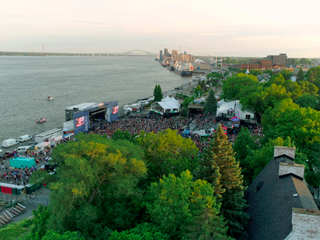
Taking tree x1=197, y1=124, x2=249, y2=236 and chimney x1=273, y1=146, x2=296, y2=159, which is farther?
chimney x1=273, y1=146, x2=296, y2=159

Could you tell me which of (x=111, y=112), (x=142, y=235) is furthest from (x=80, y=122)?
(x=142, y=235)

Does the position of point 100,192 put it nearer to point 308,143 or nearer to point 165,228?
point 165,228

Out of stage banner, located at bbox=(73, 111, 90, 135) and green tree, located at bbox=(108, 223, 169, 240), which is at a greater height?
green tree, located at bbox=(108, 223, 169, 240)

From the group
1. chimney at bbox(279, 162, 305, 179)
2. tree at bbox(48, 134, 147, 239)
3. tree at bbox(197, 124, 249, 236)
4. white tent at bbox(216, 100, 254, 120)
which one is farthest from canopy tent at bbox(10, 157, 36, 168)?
white tent at bbox(216, 100, 254, 120)

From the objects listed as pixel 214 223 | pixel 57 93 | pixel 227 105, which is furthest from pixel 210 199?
pixel 57 93

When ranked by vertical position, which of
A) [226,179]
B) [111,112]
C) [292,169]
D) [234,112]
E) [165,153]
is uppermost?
[292,169]

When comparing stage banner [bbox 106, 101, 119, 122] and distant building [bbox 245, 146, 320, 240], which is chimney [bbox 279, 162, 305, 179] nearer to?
distant building [bbox 245, 146, 320, 240]

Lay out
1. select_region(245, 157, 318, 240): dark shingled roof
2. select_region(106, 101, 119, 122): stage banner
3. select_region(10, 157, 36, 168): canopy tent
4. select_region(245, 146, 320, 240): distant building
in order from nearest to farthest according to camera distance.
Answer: select_region(245, 146, 320, 240): distant building → select_region(245, 157, 318, 240): dark shingled roof → select_region(10, 157, 36, 168): canopy tent → select_region(106, 101, 119, 122): stage banner

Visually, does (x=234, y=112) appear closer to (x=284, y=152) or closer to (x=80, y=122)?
(x=80, y=122)
